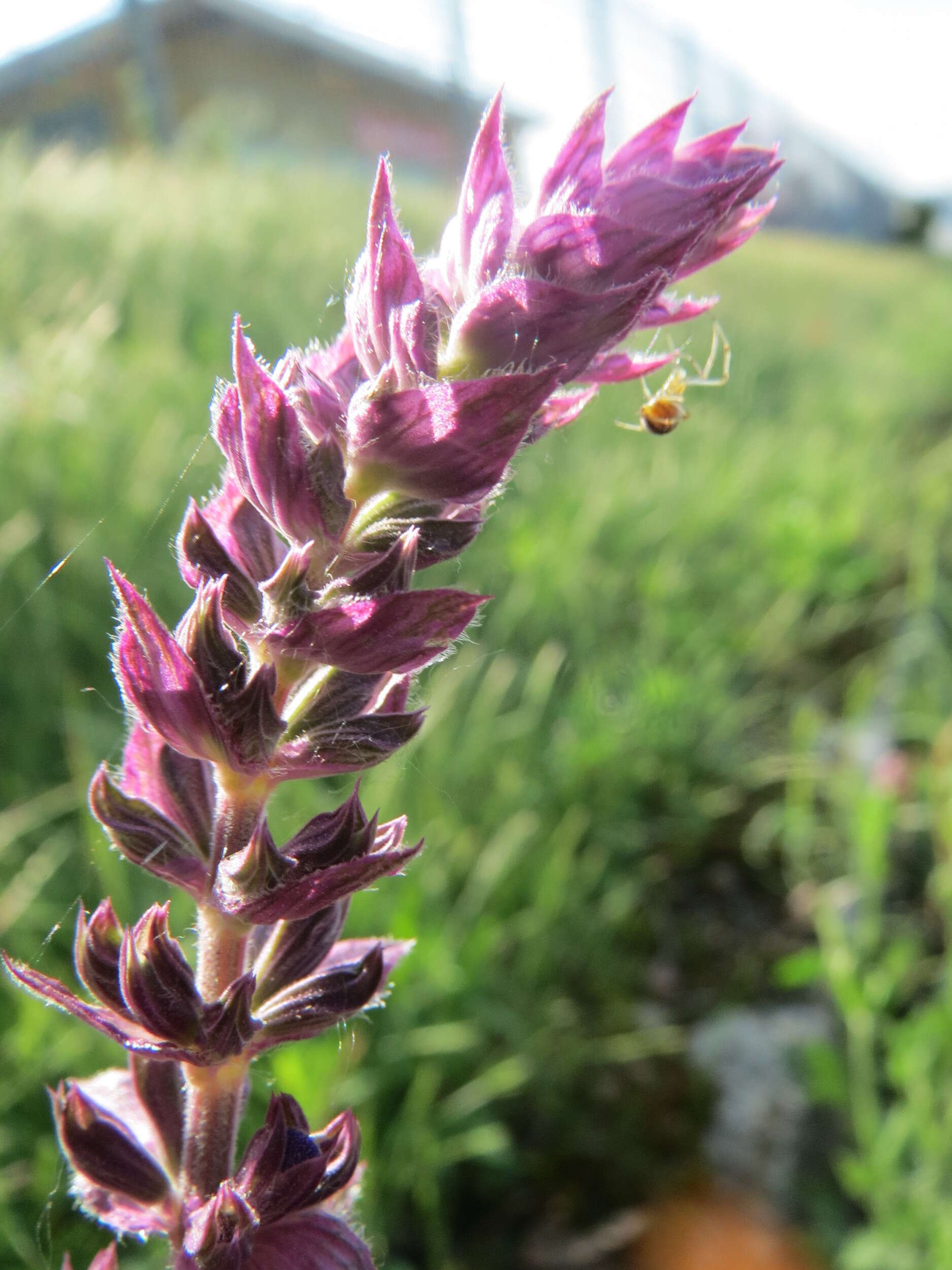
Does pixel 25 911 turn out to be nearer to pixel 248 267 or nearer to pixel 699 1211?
pixel 699 1211

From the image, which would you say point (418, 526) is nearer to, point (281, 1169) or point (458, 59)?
point (281, 1169)

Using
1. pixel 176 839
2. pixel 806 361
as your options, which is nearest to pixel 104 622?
pixel 176 839

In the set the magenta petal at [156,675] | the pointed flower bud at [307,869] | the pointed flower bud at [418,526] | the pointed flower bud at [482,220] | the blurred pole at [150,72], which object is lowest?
the blurred pole at [150,72]

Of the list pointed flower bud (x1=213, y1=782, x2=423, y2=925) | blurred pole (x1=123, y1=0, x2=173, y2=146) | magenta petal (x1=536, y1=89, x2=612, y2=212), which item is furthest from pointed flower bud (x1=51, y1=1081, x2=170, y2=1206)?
blurred pole (x1=123, y1=0, x2=173, y2=146)

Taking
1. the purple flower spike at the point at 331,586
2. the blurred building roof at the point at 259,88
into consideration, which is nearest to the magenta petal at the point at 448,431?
the purple flower spike at the point at 331,586

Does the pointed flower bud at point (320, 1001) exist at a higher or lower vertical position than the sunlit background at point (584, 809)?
higher

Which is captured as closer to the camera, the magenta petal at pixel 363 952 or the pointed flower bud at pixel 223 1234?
the pointed flower bud at pixel 223 1234

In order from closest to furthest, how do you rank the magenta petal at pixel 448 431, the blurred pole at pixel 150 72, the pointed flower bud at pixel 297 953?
the magenta petal at pixel 448 431 → the pointed flower bud at pixel 297 953 → the blurred pole at pixel 150 72

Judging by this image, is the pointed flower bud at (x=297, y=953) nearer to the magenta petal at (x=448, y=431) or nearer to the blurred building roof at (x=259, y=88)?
the magenta petal at (x=448, y=431)
